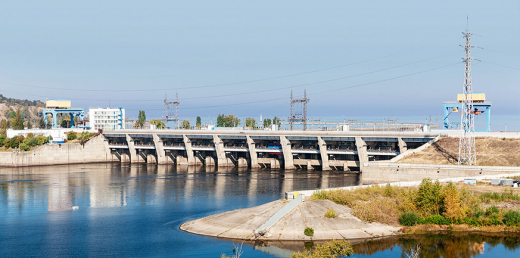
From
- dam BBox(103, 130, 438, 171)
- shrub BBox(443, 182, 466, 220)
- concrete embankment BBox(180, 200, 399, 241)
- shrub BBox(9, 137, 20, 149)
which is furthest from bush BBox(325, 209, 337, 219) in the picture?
shrub BBox(9, 137, 20, 149)

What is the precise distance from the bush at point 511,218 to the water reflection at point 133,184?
38.4 meters

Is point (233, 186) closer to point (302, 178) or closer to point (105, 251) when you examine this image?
point (302, 178)

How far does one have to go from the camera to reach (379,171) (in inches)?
3910

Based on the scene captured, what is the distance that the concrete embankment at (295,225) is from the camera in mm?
59969

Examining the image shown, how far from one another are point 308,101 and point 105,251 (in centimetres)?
11769

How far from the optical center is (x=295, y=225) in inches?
2425

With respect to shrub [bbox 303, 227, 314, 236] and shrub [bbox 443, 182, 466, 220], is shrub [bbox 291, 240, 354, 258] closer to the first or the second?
shrub [bbox 303, 227, 314, 236]

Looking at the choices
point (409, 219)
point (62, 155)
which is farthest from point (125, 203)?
point (62, 155)

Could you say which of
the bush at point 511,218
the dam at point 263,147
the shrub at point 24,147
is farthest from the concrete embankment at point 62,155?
the bush at point 511,218

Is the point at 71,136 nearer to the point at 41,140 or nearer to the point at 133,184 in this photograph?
the point at 41,140

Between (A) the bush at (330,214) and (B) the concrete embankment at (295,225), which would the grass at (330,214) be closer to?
(A) the bush at (330,214)

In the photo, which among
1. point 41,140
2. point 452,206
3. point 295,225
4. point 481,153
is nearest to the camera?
point 295,225

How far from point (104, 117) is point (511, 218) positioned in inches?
6183

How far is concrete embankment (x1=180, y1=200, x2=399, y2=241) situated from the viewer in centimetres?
5997
